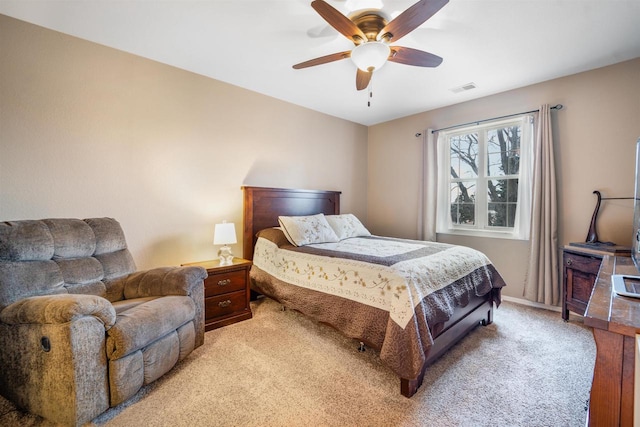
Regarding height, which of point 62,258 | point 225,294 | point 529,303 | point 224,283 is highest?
point 62,258

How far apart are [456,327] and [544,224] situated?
1822 mm

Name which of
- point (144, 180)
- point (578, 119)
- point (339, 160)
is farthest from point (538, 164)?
point (144, 180)

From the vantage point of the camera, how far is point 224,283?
8.74ft

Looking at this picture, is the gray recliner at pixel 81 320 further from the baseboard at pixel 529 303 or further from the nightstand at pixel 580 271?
the baseboard at pixel 529 303

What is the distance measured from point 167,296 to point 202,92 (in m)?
2.22

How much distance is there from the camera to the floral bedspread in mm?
1833

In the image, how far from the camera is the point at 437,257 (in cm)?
231

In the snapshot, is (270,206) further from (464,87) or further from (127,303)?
(464,87)

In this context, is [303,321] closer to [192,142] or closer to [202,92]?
[192,142]

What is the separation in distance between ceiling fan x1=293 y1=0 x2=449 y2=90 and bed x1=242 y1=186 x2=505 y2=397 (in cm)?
150

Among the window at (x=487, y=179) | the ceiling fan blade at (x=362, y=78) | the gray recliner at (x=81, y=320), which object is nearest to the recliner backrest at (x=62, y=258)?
the gray recliner at (x=81, y=320)

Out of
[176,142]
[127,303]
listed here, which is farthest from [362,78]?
[127,303]

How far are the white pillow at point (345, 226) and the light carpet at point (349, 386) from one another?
4.45 ft

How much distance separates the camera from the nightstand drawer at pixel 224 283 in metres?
2.57
